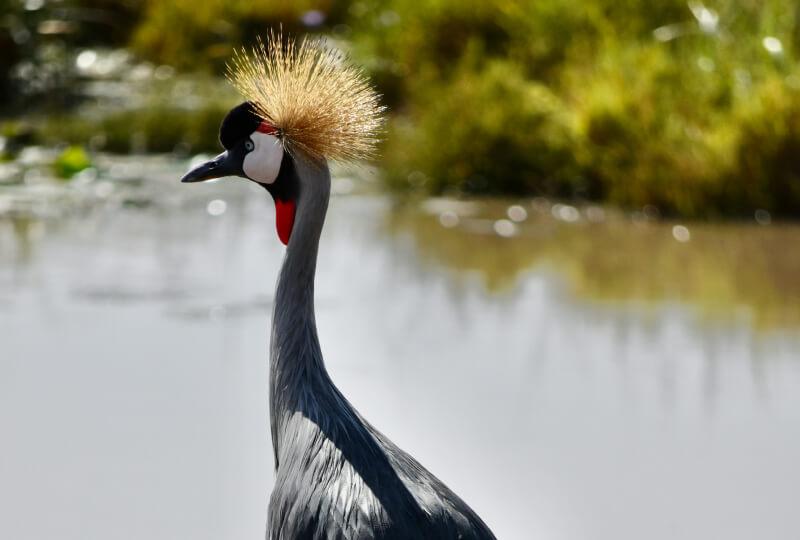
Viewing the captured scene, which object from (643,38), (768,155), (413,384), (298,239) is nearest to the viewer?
(298,239)

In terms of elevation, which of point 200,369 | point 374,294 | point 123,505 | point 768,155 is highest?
point 768,155

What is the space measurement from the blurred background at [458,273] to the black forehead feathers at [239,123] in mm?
1433

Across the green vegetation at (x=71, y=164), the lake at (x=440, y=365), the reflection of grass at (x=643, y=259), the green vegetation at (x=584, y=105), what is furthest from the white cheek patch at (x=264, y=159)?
the green vegetation at (x=71, y=164)

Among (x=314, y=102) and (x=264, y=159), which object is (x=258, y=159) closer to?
(x=264, y=159)

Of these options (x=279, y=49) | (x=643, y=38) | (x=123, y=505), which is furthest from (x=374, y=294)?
(x=643, y=38)

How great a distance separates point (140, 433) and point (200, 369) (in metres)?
0.72

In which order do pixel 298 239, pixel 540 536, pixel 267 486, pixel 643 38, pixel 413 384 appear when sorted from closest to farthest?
1. pixel 298 239
2. pixel 540 536
3. pixel 267 486
4. pixel 413 384
5. pixel 643 38

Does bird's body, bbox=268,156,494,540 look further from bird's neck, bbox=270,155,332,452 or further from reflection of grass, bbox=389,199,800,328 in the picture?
reflection of grass, bbox=389,199,800,328

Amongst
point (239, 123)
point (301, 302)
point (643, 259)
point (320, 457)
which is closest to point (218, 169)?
point (239, 123)

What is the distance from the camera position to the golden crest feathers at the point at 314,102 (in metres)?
2.90

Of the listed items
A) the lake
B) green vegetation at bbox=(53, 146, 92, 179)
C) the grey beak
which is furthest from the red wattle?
green vegetation at bbox=(53, 146, 92, 179)

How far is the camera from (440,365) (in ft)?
18.5

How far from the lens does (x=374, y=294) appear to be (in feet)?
22.3

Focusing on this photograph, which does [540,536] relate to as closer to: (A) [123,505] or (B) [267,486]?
(B) [267,486]
